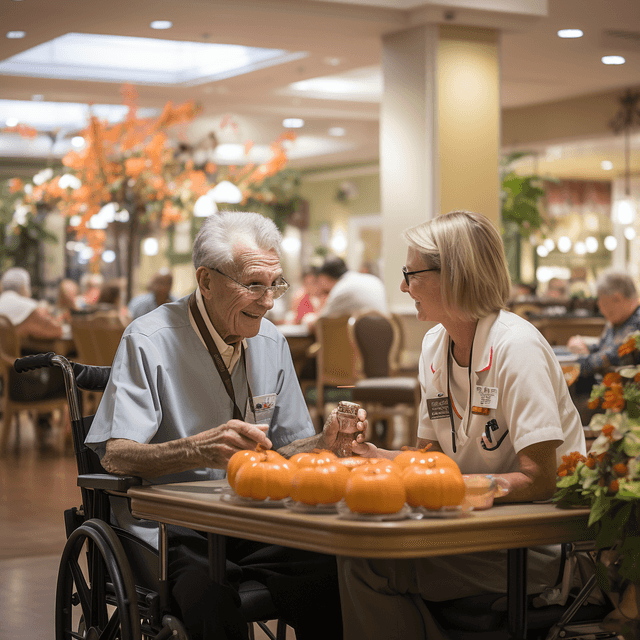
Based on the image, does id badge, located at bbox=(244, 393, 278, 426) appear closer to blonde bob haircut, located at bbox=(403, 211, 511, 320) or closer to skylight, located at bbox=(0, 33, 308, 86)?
blonde bob haircut, located at bbox=(403, 211, 511, 320)

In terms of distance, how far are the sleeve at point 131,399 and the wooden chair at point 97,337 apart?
16.9ft

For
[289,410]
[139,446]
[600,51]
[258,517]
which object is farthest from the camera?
[600,51]

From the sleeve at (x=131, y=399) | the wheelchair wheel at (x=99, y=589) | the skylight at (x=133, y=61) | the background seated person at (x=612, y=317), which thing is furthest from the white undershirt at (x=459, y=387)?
the skylight at (x=133, y=61)

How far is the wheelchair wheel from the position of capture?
1851 mm

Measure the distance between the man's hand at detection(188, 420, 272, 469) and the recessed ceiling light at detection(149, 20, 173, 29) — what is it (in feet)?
19.0

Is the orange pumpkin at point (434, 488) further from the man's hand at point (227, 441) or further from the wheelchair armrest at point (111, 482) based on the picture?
the wheelchair armrest at point (111, 482)

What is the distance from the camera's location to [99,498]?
2109 mm

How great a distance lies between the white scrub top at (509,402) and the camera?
184 cm

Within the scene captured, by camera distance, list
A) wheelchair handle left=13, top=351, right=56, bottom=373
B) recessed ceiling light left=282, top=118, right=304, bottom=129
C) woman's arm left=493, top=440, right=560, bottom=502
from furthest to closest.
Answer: recessed ceiling light left=282, top=118, right=304, bottom=129
wheelchair handle left=13, top=351, right=56, bottom=373
woman's arm left=493, top=440, right=560, bottom=502

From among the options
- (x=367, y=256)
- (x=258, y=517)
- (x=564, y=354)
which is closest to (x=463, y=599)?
(x=258, y=517)

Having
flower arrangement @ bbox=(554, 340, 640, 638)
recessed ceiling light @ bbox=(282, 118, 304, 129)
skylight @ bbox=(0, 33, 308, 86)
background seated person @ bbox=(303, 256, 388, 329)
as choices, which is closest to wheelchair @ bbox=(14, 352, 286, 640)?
flower arrangement @ bbox=(554, 340, 640, 638)

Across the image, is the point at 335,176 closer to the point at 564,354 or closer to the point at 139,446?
the point at 564,354

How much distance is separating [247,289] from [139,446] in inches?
18.8

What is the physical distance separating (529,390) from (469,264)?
1.07 ft
